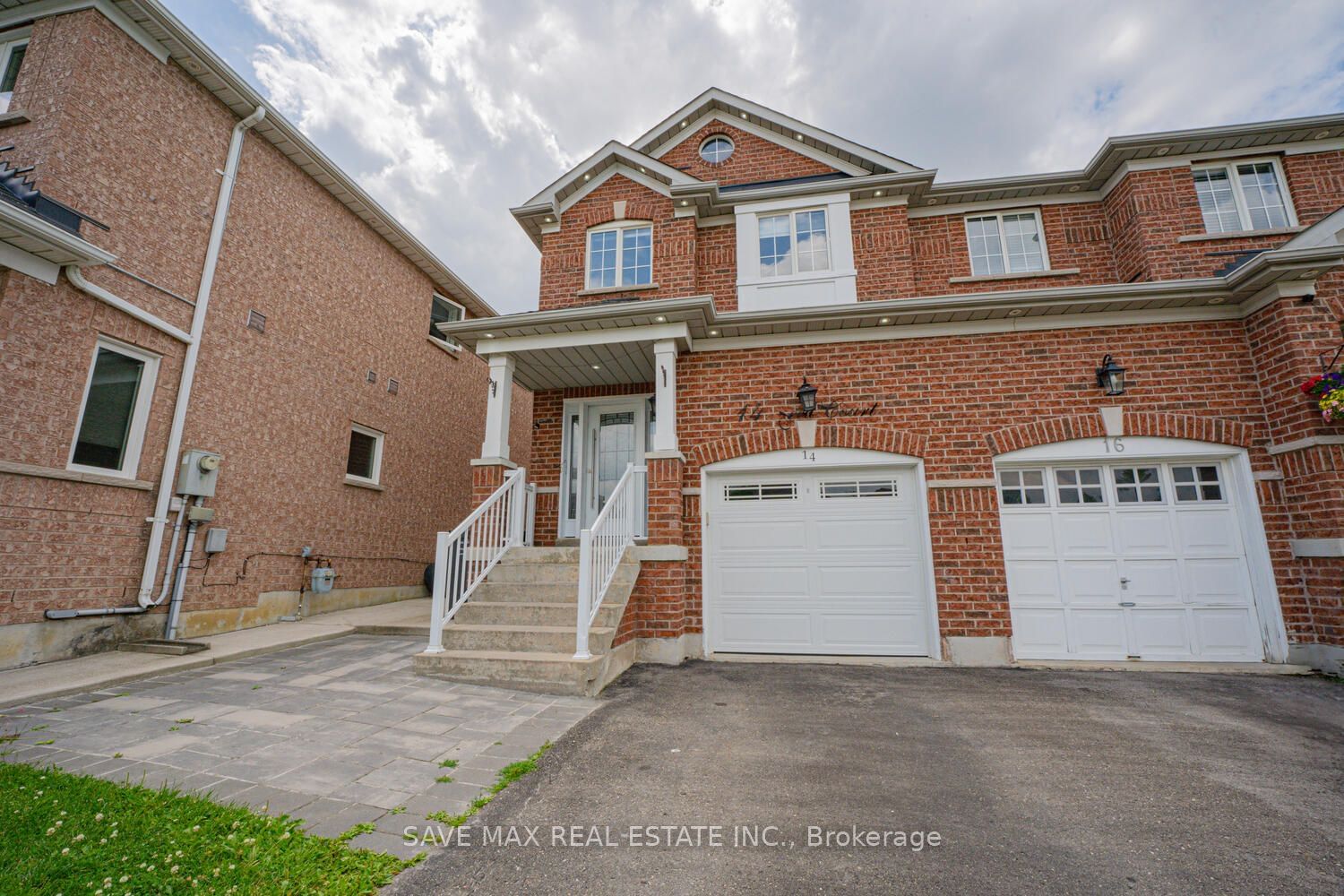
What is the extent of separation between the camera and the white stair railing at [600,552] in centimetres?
465

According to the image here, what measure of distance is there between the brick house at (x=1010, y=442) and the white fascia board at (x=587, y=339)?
3cm

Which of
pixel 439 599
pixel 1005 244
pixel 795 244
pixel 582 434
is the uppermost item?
pixel 1005 244

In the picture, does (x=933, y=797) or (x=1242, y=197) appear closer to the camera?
(x=933, y=797)

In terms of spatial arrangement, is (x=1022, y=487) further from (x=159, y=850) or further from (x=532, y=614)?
(x=159, y=850)

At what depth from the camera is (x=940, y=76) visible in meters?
12.0

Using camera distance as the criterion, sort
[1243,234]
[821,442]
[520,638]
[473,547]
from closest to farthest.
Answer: [520,638] → [473,547] → [821,442] → [1243,234]

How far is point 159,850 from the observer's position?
6.63 ft

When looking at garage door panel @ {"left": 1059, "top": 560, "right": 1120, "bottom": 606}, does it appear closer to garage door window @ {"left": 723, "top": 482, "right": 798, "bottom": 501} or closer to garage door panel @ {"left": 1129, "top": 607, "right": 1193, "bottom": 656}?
garage door panel @ {"left": 1129, "top": 607, "right": 1193, "bottom": 656}

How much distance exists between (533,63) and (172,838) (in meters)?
13.4

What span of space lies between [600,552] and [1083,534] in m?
5.34

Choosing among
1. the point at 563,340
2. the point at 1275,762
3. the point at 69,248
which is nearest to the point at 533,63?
the point at 563,340

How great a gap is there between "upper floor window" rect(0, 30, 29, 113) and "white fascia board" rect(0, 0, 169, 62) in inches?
5.1

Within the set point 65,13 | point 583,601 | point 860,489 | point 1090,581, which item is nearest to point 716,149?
point 860,489

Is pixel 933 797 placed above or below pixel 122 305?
below
